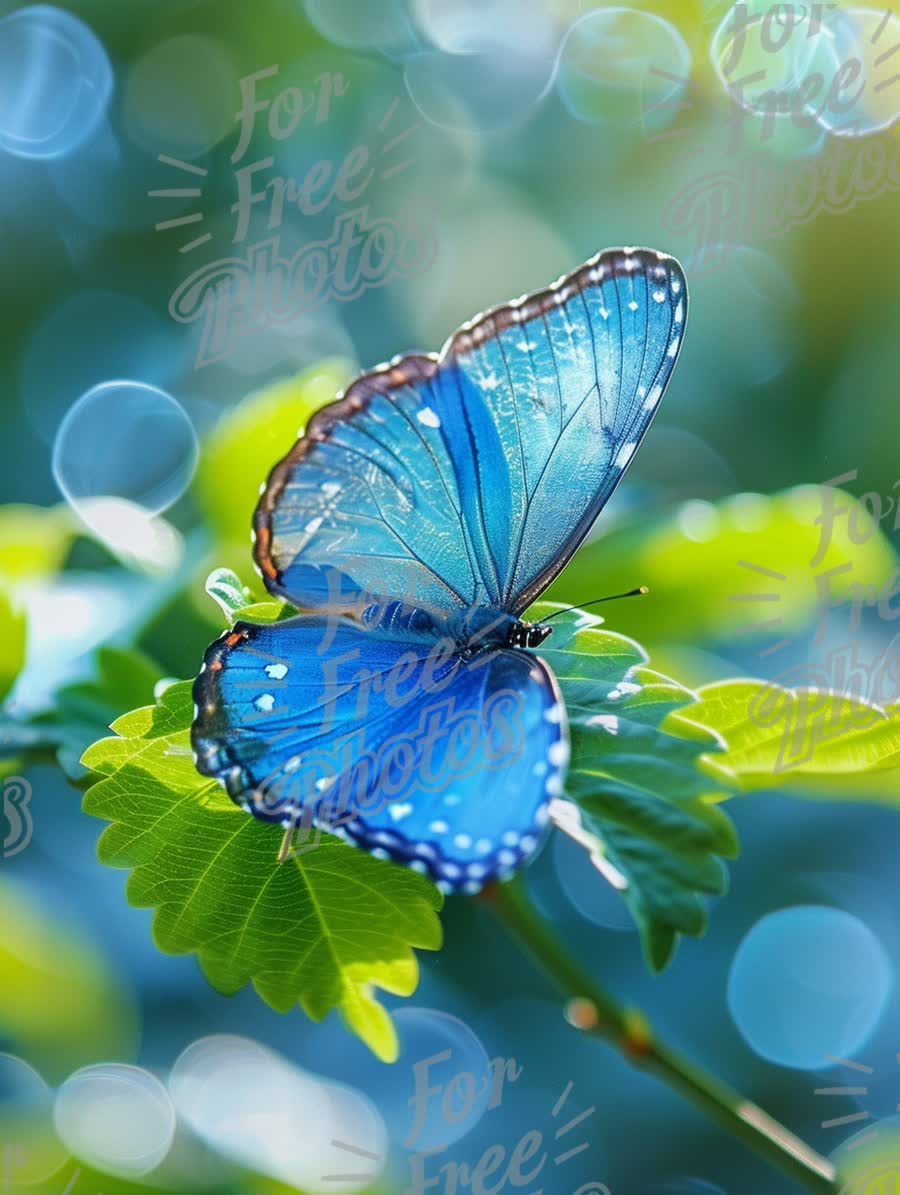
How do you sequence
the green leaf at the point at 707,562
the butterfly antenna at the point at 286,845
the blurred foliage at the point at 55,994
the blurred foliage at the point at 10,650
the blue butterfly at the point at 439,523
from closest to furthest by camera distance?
the butterfly antenna at the point at 286,845 < the blue butterfly at the point at 439,523 < the blurred foliage at the point at 10,650 < the green leaf at the point at 707,562 < the blurred foliage at the point at 55,994

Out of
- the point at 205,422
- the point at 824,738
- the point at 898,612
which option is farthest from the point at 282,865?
the point at 205,422

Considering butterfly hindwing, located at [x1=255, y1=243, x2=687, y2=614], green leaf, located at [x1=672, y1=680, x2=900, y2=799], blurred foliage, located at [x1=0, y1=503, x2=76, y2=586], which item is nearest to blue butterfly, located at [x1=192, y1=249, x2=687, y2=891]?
butterfly hindwing, located at [x1=255, y1=243, x2=687, y2=614]

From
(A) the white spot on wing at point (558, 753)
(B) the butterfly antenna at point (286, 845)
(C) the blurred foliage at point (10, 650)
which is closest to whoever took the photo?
(A) the white spot on wing at point (558, 753)

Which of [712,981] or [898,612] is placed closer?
[898,612]

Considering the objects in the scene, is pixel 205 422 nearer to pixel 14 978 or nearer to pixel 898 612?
pixel 14 978

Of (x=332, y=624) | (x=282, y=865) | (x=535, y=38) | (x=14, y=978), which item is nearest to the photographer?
(x=282, y=865)

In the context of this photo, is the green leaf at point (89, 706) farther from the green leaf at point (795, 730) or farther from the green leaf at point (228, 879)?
the green leaf at point (795, 730)

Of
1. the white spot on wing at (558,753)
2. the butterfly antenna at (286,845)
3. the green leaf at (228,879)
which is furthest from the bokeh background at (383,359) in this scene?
the white spot on wing at (558,753)
